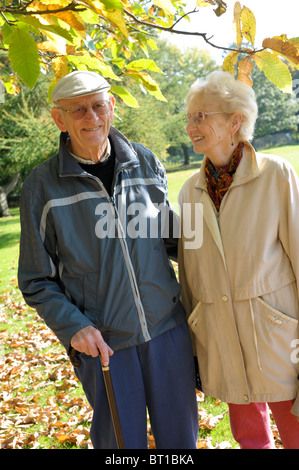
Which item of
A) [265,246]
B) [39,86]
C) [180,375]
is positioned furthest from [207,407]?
[39,86]

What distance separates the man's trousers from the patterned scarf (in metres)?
0.71

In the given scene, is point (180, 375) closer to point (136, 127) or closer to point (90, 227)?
point (90, 227)

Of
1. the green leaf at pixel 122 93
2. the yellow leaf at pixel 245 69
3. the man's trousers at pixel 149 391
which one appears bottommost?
the man's trousers at pixel 149 391

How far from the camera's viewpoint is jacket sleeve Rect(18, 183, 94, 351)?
2119mm

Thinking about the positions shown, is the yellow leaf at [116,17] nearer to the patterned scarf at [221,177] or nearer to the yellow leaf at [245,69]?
the yellow leaf at [245,69]

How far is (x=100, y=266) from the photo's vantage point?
86.2 inches

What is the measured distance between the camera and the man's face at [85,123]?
221cm

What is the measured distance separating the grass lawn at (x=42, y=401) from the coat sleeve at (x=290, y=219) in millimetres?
1637

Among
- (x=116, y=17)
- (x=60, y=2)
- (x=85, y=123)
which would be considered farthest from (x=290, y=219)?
(x=60, y=2)

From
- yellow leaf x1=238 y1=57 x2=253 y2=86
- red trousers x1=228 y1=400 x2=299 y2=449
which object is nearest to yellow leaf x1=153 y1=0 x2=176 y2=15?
yellow leaf x1=238 y1=57 x2=253 y2=86

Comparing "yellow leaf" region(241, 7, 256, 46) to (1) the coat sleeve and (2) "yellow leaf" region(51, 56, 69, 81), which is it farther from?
(2) "yellow leaf" region(51, 56, 69, 81)

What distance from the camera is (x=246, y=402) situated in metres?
2.25

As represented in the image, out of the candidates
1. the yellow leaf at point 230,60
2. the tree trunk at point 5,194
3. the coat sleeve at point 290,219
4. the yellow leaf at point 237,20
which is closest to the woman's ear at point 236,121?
the yellow leaf at point 230,60
